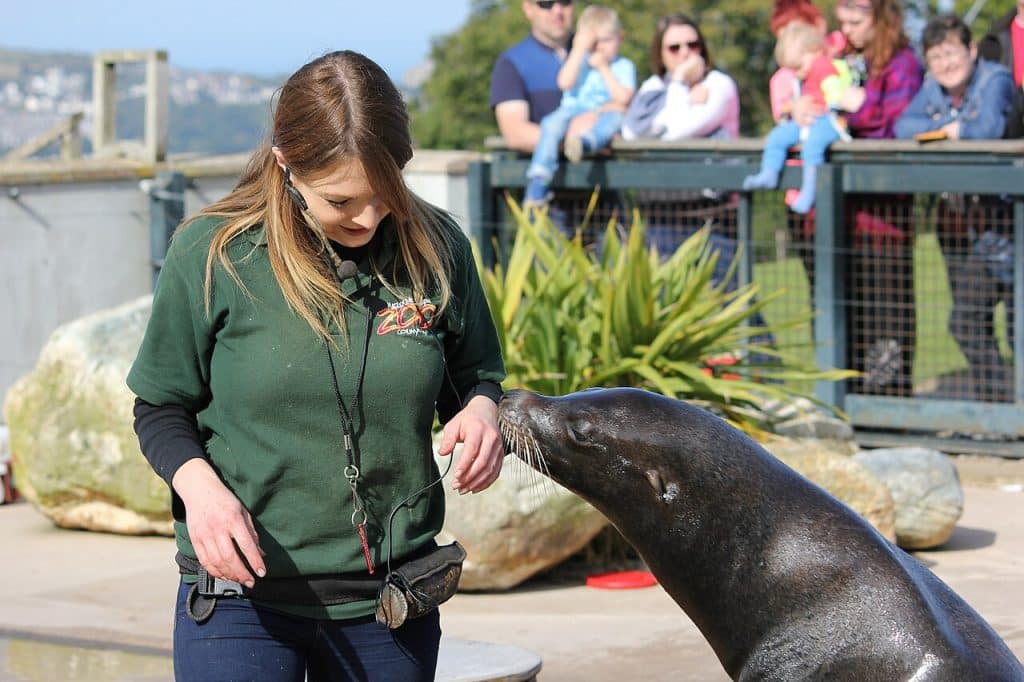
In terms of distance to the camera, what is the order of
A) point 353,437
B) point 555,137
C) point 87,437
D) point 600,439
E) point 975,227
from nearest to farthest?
point 353,437, point 600,439, point 87,437, point 975,227, point 555,137

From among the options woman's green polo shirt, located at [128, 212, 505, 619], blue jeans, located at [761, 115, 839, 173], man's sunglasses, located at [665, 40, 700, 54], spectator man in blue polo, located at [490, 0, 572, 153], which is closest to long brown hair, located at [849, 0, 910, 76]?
blue jeans, located at [761, 115, 839, 173]

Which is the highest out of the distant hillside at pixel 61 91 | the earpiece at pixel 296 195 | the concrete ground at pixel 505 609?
the distant hillside at pixel 61 91

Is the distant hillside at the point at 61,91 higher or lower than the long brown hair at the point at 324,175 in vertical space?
higher

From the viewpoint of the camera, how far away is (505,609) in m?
5.86

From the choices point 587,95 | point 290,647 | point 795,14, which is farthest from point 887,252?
point 290,647

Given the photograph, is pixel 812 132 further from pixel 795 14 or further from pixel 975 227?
pixel 795 14

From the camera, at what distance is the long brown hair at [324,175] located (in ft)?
8.45

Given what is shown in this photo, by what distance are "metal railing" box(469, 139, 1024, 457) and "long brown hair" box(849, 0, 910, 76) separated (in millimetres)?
490

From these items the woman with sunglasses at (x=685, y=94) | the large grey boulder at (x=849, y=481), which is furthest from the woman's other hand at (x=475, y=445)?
the woman with sunglasses at (x=685, y=94)

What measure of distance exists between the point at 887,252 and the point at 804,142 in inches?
29.5

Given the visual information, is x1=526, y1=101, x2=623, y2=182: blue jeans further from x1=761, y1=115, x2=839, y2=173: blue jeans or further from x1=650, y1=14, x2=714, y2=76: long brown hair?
x1=761, y1=115, x2=839, y2=173: blue jeans

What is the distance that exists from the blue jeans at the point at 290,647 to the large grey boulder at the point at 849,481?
11.8ft

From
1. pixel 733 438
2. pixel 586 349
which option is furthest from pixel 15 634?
pixel 733 438

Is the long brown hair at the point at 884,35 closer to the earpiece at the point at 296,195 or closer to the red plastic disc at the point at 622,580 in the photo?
the red plastic disc at the point at 622,580
